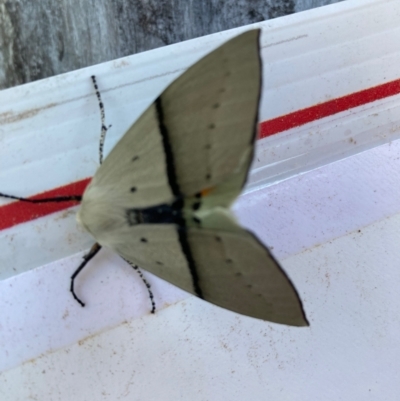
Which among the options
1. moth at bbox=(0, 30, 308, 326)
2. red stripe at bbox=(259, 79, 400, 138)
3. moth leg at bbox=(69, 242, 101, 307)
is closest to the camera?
moth at bbox=(0, 30, 308, 326)

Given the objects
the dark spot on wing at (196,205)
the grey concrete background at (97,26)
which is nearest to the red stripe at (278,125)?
the grey concrete background at (97,26)

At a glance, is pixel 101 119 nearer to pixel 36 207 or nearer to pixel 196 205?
pixel 36 207

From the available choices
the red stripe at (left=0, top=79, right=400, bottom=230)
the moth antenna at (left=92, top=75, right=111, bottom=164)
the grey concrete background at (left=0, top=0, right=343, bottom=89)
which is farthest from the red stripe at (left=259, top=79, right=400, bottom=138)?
the moth antenna at (left=92, top=75, right=111, bottom=164)

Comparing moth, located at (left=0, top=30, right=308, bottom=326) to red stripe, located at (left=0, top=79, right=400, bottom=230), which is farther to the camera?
red stripe, located at (left=0, top=79, right=400, bottom=230)

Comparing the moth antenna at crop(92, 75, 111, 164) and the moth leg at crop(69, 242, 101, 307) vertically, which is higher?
the moth antenna at crop(92, 75, 111, 164)

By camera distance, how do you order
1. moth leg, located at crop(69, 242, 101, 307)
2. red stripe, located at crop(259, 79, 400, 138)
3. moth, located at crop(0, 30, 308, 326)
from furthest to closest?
1. red stripe, located at crop(259, 79, 400, 138)
2. moth leg, located at crop(69, 242, 101, 307)
3. moth, located at crop(0, 30, 308, 326)

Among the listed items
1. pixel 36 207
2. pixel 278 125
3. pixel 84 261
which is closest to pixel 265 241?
pixel 278 125

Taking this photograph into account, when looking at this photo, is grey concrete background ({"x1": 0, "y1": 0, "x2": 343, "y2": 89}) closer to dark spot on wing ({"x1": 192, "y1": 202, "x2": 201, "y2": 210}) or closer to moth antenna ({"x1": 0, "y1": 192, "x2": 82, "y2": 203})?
moth antenna ({"x1": 0, "y1": 192, "x2": 82, "y2": 203})
